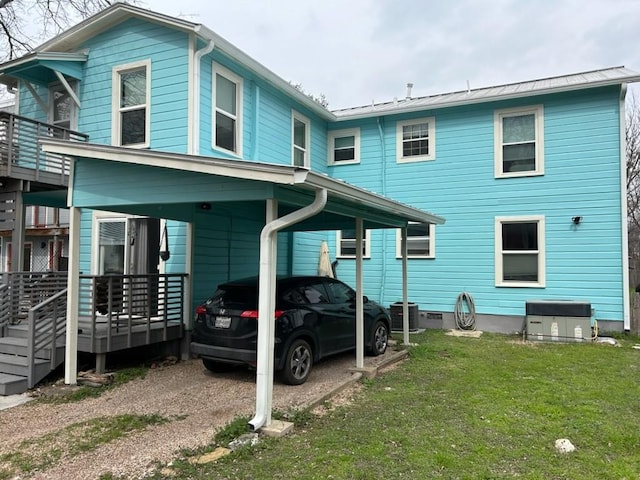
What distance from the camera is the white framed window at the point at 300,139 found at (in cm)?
1184

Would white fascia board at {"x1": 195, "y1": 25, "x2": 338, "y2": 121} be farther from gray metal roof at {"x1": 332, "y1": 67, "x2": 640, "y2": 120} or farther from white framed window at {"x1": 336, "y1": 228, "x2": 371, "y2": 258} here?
white framed window at {"x1": 336, "y1": 228, "x2": 371, "y2": 258}

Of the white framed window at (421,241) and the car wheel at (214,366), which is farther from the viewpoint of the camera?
the white framed window at (421,241)

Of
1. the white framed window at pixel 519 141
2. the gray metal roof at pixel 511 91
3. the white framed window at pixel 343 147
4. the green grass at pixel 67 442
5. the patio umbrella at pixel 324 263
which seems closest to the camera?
the green grass at pixel 67 442

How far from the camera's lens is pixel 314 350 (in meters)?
6.91

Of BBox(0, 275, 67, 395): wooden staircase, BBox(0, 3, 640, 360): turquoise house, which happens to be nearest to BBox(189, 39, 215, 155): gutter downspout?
BBox(0, 3, 640, 360): turquoise house

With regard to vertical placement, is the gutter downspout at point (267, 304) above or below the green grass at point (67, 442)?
above

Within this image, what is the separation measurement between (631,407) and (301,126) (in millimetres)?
9477

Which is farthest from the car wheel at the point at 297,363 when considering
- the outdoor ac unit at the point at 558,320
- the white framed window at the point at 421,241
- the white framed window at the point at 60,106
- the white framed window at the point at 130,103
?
the white framed window at the point at 60,106

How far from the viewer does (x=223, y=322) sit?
6.50 meters

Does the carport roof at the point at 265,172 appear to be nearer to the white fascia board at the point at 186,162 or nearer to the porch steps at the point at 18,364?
the white fascia board at the point at 186,162

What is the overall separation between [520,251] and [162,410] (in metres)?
8.99

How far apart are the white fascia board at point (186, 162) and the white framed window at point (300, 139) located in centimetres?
623

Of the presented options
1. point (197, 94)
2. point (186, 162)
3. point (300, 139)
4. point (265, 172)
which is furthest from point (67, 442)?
point (300, 139)

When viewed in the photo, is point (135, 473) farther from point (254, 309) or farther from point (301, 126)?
point (301, 126)
